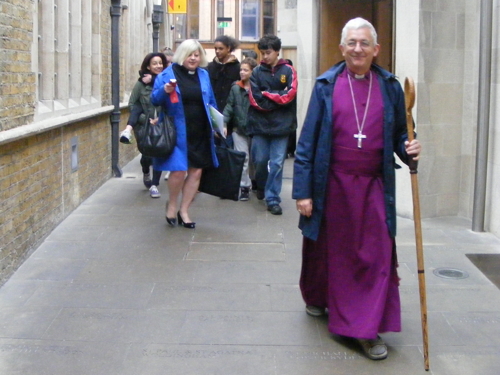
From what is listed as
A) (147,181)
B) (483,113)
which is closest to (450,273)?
(483,113)

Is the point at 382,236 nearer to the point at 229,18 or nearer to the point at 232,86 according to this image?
the point at 232,86

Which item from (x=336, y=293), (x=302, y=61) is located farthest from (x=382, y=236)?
(x=302, y=61)

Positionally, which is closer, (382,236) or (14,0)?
(382,236)

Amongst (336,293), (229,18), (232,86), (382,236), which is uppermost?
(229,18)

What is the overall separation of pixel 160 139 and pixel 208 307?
243 cm

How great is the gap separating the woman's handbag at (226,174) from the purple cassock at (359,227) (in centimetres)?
331

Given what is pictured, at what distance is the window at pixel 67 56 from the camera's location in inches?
309

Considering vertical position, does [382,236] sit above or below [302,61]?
below

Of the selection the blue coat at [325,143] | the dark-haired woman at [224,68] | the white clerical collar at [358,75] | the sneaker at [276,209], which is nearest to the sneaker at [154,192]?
the dark-haired woman at [224,68]

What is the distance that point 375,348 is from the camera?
450cm

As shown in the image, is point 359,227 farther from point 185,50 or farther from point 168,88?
point 185,50

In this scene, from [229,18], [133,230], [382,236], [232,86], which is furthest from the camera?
[229,18]

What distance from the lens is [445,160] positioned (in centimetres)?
827

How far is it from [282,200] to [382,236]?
198 inches
